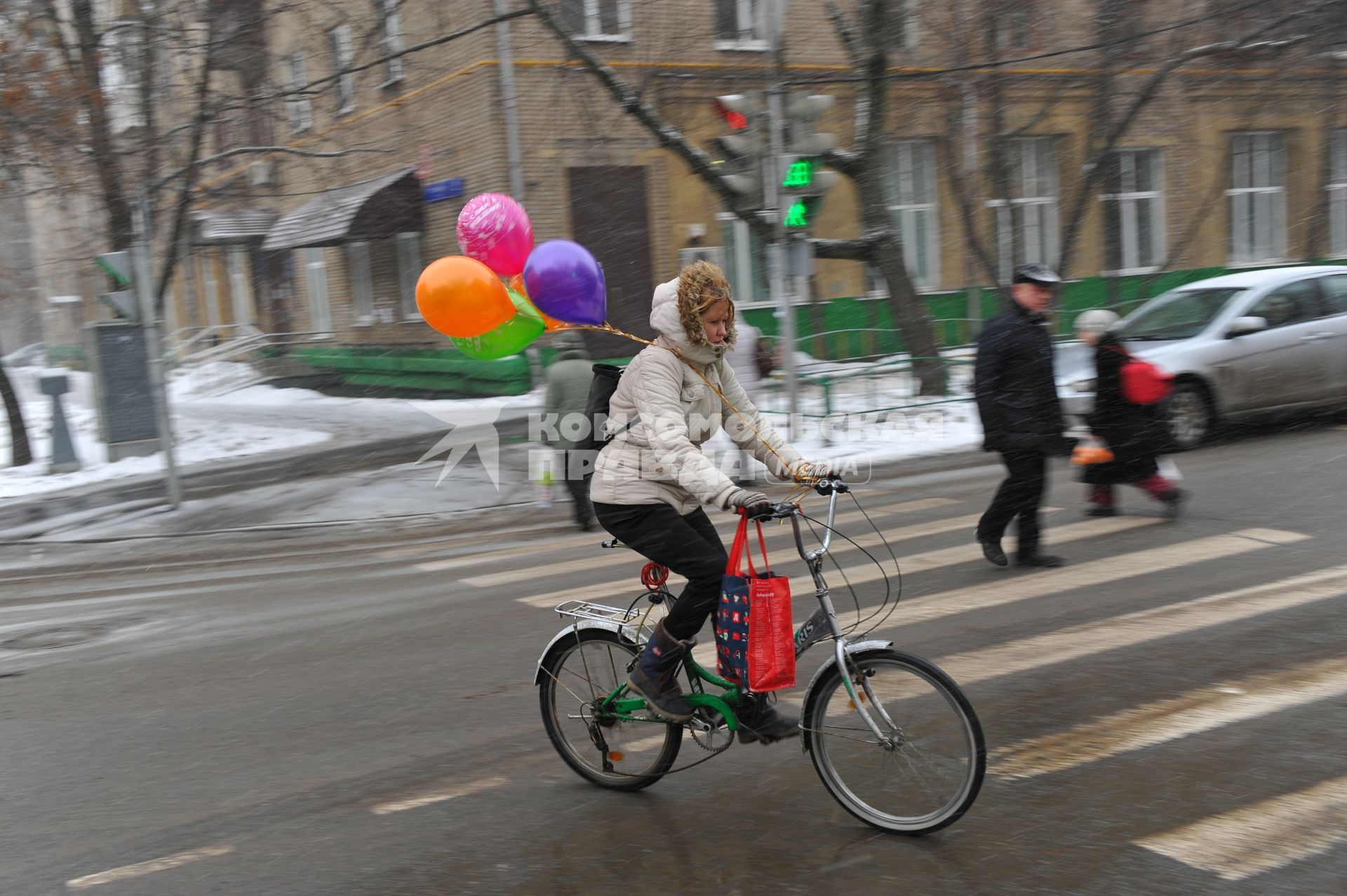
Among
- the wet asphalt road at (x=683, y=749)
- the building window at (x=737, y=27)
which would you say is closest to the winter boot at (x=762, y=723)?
the wet asphalt road at (x=683, y=749)

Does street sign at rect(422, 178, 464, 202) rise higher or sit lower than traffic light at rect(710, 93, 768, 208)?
higher

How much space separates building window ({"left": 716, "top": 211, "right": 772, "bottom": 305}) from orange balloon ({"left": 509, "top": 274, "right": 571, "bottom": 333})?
55.9ft

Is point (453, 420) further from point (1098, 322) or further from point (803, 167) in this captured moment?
point (1098, 322)

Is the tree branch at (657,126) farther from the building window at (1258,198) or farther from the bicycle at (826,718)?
the building window at (1258,198)

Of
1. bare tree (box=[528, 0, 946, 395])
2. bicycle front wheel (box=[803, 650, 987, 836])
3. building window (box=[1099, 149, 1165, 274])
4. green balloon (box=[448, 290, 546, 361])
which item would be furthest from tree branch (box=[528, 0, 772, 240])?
building window (box=[1099, 149, 1165, 274])

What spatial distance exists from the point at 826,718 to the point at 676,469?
983 millimetres

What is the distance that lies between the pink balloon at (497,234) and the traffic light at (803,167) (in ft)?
22.9

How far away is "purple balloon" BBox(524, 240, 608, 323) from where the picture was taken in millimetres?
5309

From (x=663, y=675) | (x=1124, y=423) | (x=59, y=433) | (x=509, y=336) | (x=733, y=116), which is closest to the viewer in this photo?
(x=663, y=675)

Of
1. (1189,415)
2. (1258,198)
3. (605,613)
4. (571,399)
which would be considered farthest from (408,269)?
(605,613)

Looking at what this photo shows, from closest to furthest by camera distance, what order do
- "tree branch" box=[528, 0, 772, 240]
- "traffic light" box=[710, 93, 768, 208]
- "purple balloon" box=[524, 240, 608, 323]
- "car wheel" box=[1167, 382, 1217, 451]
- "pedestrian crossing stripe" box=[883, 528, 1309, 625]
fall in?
"purple balloon" box=[524, 240, 608, 323]
"pedestrian crossing stripe" box=[883, 528, 1309, 625]
"car wheel" box=[1167, 382, 1217, 451]
"traffic light" box=[710, 93, 768, 208]
"tree branch" box=[528, 0, 772, 240]

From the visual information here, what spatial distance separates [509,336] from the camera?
5.99m

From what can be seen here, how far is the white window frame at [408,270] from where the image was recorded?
77.5 ft

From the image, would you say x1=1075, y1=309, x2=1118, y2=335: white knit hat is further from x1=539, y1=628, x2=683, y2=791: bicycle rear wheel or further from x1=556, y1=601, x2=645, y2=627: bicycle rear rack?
x1=539, y1=628, x2=683, y2=791: bicycle rear wheel
